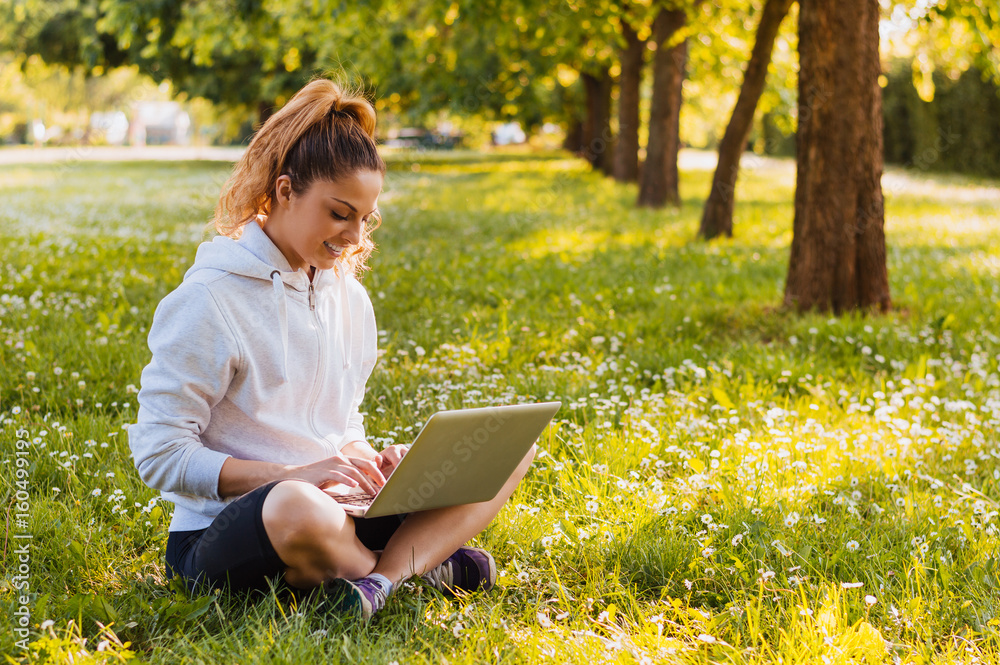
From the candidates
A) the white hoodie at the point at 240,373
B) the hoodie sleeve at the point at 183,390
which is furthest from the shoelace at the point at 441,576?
the hoodie sleeve at the point at 183,390

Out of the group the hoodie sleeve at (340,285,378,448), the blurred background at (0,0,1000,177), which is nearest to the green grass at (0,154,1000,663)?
the hoodie sleeve at (340,285,378,448)

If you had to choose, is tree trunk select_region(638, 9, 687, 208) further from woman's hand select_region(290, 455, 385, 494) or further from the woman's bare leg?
the woman's bare leg

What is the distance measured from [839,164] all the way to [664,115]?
8434 millimetres

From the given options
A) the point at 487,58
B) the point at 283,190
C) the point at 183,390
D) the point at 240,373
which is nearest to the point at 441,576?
the point at 240,373

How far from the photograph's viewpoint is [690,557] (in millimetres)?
2965

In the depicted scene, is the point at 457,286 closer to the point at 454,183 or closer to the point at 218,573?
the point at 218,573

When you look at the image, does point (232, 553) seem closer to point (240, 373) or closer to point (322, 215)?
point (240, 373)

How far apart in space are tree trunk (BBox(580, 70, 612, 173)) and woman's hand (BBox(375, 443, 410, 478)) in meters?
22.4

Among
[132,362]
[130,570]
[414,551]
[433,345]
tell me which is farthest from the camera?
[433,345]

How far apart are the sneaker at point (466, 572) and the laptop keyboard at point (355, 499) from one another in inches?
15.5

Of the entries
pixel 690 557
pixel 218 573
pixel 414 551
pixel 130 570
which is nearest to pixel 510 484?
pixel 414 551

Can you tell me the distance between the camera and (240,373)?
2.51m

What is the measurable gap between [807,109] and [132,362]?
505 centimetres

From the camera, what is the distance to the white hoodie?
236cm
